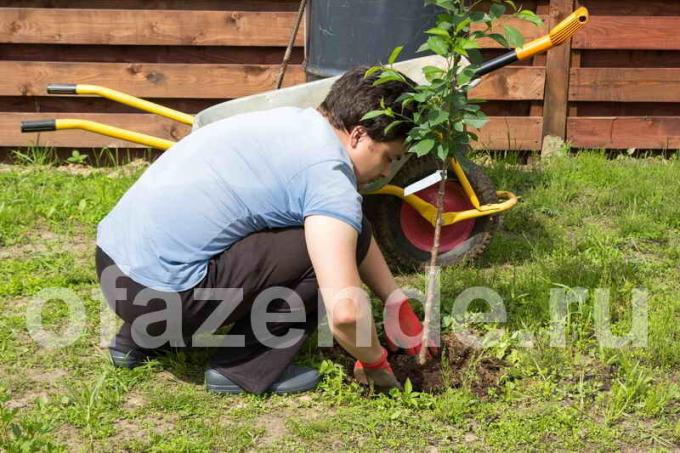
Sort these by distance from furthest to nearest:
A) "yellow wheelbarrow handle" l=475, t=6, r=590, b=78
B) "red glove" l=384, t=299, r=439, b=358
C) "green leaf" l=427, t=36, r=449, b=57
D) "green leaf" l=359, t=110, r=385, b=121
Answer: "yellow wheelbarrow handle" l=475, t=6, r=590, b=78, "red glove" l=384, t=299, r=439, b=358, "green leaf" l=427, t=36, r=449, b=57, "green leaf" l=359, t=110, r=385, b=121

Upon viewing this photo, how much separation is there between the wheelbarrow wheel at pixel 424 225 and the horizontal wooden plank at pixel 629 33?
1.90 m

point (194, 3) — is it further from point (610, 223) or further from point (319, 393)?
point (319, 393)

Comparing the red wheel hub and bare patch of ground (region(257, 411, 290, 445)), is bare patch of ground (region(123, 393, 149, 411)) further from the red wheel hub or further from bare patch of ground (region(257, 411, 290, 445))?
the red wheel hub

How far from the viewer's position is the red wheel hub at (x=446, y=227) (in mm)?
4117

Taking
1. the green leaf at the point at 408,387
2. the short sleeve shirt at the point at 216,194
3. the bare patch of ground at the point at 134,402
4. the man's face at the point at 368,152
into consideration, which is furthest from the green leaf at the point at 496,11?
the bare patch of ground at the point at 134,402

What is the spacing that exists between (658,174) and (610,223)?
27.3 inches

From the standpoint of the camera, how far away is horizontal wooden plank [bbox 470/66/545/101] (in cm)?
559

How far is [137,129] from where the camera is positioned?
18.9 feet

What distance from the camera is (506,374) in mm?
3273

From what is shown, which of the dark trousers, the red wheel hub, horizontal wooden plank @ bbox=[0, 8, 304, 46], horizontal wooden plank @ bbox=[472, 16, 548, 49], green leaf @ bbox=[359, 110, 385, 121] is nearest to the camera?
green leaf @ bbox=[359, 110, 385, 121]

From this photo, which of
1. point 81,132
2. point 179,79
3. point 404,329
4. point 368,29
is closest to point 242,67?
point 179,79

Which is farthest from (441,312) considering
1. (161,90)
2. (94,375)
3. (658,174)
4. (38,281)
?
(161,90)

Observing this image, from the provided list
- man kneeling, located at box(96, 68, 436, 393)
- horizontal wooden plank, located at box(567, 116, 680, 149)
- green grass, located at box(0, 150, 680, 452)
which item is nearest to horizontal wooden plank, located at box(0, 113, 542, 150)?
horizontal wooden plank, located at box(567, 116, 680, 149)

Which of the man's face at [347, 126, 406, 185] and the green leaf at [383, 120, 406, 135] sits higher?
the green leaf at [383, 120, 406, 135]
